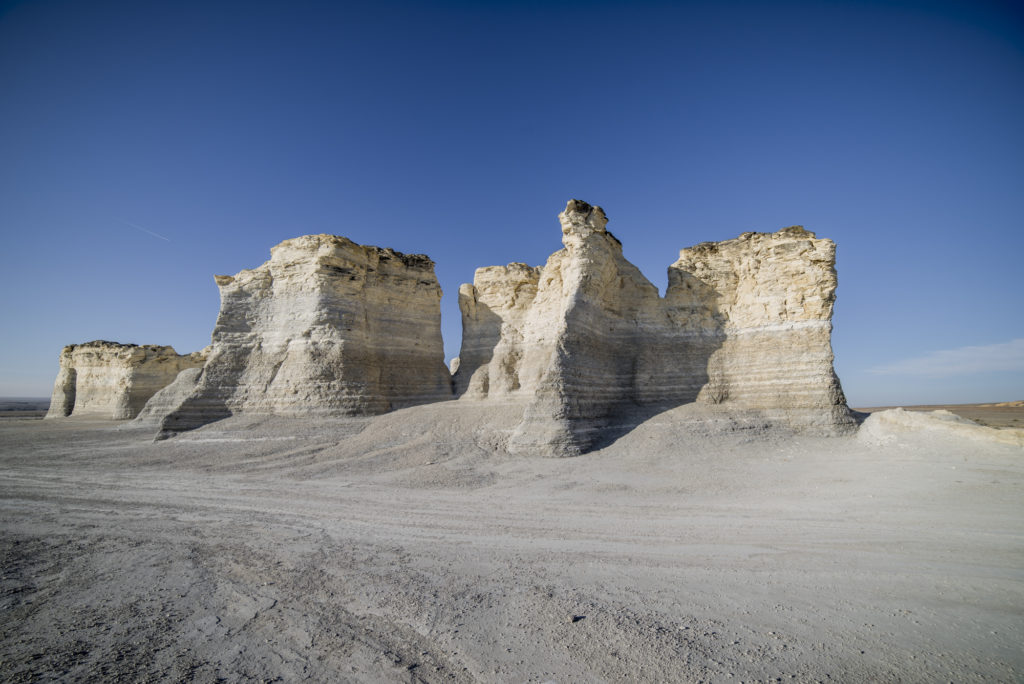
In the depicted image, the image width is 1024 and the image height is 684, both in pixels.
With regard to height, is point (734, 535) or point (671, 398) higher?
point (671, 398)

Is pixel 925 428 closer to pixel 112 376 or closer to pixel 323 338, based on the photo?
pixel 323 338

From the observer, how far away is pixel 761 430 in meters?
13.3

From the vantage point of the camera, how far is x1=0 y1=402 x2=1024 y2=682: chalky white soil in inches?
119

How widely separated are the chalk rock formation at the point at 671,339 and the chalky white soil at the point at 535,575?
3.49 m

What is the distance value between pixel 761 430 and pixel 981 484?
229 inches

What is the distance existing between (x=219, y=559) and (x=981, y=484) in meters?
12.8

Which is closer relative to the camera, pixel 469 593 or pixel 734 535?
pixel 469 593

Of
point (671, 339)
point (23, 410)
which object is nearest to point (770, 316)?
point (671, 339)

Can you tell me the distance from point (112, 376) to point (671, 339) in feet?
139

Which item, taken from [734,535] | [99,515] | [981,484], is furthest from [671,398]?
[99,515]

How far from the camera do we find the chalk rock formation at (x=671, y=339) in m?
13.7

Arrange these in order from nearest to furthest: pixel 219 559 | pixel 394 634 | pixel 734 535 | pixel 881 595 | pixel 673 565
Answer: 1. pixel 394 634
2. pixel 881 595
3. pixel 673 565
4. pixel 219 559
5. pixel 734 535

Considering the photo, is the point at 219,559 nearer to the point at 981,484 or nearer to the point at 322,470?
the point at 322,470

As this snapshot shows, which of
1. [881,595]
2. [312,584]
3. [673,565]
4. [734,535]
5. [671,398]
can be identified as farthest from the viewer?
[671,398]
